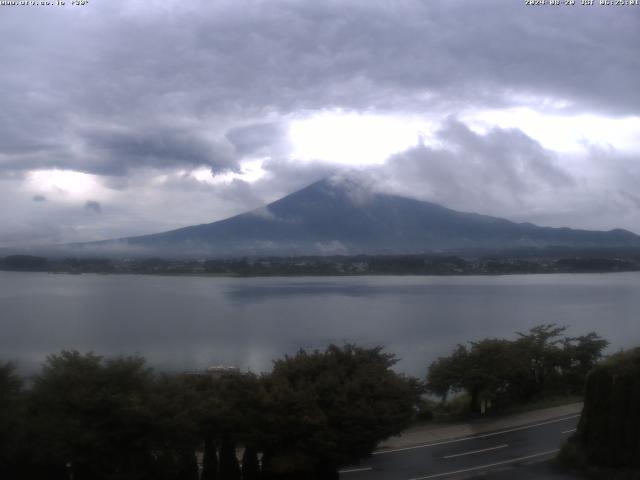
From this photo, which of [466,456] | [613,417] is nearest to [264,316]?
[466,456]

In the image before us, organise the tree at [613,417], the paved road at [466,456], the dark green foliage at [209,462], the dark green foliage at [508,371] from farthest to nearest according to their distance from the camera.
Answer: the dark green foliage at [508,371]
the paved road at [466,456]
the tree at [613,417]
the dark green foliage at [209,462]

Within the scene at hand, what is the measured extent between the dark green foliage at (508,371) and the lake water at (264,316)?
538 centimetres

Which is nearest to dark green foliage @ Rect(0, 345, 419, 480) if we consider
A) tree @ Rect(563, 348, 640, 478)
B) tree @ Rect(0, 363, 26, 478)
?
tree @ Rect(0, 363, 26, 478)

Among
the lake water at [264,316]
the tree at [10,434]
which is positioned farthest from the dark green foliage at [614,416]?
the lake water at [264,316]

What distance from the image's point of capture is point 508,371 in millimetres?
17422

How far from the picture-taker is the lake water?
27.5m

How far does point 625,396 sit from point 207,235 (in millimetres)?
135434

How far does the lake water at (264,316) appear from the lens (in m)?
27.5

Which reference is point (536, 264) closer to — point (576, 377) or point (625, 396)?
point (576, 377)

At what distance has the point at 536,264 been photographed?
268 ft

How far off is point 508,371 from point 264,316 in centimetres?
2271

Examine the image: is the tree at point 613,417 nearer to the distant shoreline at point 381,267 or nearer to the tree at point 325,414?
the tree at point 325,414

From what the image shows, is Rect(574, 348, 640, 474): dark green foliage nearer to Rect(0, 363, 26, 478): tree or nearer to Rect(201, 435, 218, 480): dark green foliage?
Rect(201, 435, 218, 480): dark green foliage

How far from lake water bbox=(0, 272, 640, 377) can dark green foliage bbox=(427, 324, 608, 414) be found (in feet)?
17.6
